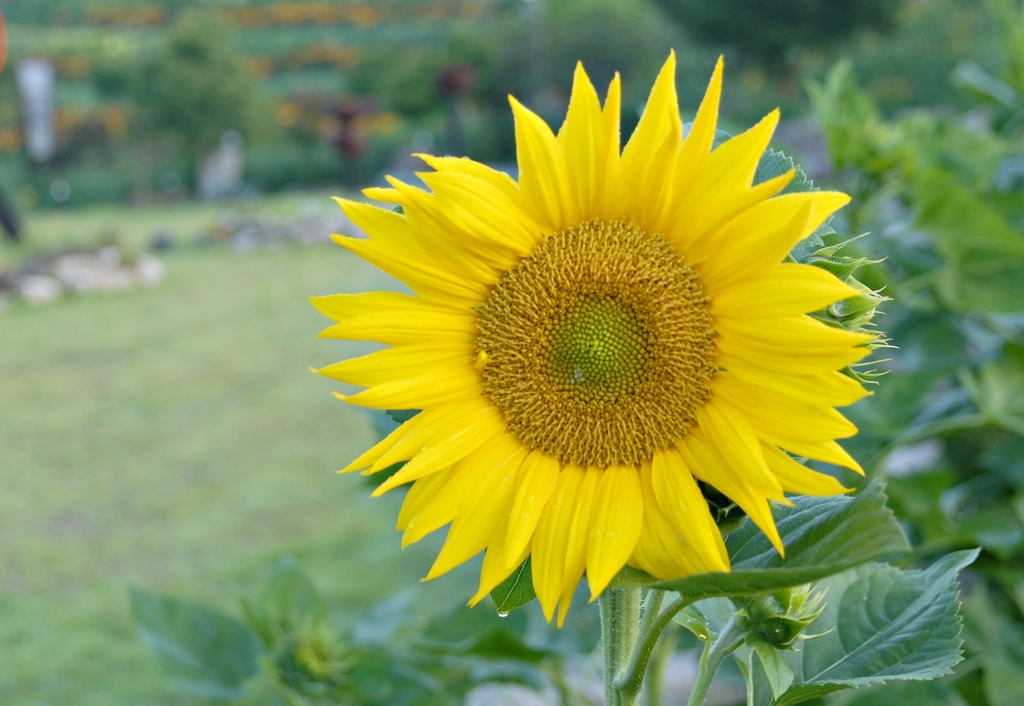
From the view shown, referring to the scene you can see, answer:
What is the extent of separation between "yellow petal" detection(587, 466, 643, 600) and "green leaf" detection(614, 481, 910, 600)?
2 centimetres

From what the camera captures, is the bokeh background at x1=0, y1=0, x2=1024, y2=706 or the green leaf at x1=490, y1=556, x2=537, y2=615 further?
the bokeh background at x1=0, y1=0, x2=1024, y2=706

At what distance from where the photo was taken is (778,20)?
11.7 metres

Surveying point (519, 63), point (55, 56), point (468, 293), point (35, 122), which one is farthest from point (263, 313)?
point (55, 56)

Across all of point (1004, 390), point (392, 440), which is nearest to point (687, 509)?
point (392, 440)

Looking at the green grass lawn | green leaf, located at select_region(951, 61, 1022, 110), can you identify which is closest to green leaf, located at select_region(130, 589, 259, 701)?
green leaf, located at select_region(951, 61, 1022, 110)

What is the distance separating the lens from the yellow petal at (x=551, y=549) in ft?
1.16

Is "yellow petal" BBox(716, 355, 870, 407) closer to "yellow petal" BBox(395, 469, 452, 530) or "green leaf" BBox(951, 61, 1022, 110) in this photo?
"yellow petal" BBox(395, 469, 452, 530)

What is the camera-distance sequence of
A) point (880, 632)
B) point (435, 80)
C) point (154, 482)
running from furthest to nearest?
point (435, 80) < point (154, 482) < point (880, 632)

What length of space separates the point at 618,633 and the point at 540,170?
190 millimetres

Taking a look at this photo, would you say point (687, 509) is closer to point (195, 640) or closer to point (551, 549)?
point (551, 549)

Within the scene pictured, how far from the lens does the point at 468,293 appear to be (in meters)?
0.39

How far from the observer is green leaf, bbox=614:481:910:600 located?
0.30m

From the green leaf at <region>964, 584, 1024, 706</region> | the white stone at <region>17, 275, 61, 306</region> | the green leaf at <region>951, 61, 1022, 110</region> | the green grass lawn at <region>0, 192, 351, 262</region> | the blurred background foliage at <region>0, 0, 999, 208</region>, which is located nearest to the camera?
the green leaf at <region>964, 584, 1024, 706</region>

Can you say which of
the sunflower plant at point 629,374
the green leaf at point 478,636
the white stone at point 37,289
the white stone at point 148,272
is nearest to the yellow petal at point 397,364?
the sunflower plant at point 629,374
